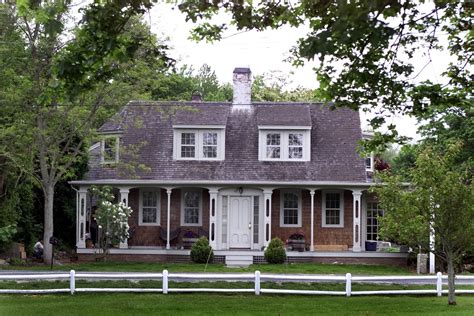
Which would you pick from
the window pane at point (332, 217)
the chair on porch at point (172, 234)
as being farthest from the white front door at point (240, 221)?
the window pane at point (332, 217)

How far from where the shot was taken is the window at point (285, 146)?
1319 inches

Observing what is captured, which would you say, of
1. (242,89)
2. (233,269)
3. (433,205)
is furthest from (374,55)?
(242,89)

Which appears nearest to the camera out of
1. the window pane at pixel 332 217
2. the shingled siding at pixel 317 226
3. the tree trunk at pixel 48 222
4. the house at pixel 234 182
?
the tree trunk at pixel 48 222

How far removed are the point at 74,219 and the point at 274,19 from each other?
24299 mm

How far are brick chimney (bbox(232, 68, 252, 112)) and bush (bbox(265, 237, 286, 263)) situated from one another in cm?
769

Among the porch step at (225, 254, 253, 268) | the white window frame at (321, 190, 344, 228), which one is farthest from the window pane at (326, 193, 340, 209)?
the porch step at (225, 254, 253, 268)

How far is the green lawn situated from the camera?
17391 mm

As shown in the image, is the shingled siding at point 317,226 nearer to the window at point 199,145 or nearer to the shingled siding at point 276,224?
the shingled siding at point 276,224

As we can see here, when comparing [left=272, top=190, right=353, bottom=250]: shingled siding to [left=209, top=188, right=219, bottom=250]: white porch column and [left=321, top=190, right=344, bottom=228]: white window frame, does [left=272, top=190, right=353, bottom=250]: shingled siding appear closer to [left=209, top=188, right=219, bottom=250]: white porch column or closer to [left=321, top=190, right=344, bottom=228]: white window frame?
[left=321, top=190, right=344, bottom=228]: white window frame

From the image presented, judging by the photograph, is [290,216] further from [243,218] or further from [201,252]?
[201,252]

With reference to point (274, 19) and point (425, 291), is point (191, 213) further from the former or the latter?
point (274, 19)

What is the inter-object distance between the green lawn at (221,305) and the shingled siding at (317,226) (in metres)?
12.1

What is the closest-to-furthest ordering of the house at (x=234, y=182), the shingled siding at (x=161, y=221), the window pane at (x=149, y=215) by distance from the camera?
1. the house at (x=234, y=182)
2. the shingled siding at (x=161, y=221)
3. the window pane at (x=149, y=215)

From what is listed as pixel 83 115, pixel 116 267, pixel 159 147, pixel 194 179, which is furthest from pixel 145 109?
pixel 116 267
